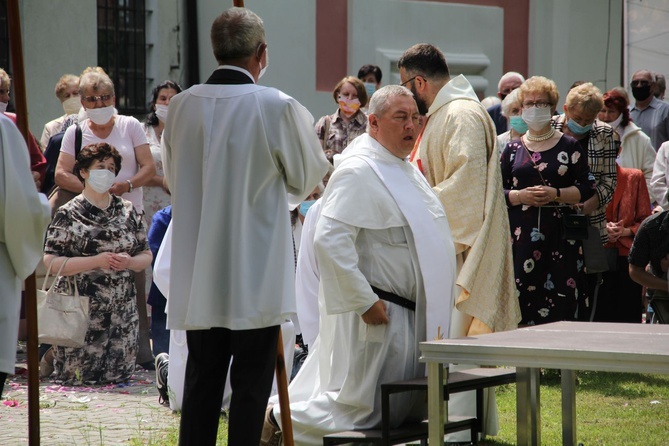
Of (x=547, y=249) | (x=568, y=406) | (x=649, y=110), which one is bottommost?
(x=568, y=406)

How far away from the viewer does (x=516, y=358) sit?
4738mm

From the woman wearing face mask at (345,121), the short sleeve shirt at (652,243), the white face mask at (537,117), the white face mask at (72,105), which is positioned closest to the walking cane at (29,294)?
the white face mask at (537,117)

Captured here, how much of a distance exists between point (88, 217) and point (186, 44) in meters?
6.57

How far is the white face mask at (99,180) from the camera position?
8539mm

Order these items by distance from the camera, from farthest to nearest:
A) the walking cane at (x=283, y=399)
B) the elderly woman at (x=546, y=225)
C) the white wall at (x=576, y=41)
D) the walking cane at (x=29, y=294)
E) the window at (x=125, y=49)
→ the white wall at (x=576, y=41)
the window at (x=125, y=49)
the elderly woman at (x=546, y=225)
the walking cane at (x=283, y=399)
the walking cane at (x=29, y=294)

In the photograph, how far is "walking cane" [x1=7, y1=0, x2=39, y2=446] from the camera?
16.1 ft

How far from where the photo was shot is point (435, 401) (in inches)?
197

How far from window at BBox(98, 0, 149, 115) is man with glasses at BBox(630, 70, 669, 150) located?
6.01 metres

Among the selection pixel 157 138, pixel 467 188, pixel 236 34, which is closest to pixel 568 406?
pixel 467 188

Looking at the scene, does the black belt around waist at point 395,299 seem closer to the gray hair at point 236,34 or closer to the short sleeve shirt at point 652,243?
the gray hair at point 236,34

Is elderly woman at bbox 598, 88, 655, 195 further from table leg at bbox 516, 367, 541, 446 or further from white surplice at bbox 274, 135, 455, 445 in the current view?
table leg at bbox 516, 367, 541, 446

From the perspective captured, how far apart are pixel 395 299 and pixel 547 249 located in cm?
273

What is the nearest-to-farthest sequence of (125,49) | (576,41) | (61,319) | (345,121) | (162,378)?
(162,378) < (61,319) < (345,121) < (125,49) < (576,41)

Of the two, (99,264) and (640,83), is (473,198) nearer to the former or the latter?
(99,264)
